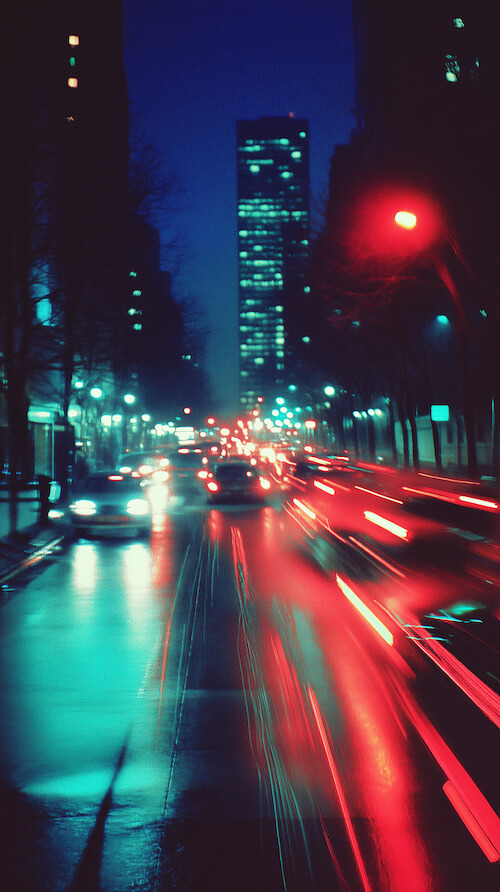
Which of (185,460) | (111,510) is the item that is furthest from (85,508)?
(185,460)

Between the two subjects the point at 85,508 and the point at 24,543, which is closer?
the point at 24,543

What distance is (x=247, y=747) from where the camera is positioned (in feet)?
20.1

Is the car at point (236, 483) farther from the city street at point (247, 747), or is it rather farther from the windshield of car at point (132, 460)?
the city street at point (247, 747)

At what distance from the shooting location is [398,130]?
59094mm

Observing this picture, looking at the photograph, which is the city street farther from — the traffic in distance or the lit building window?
the lit building window

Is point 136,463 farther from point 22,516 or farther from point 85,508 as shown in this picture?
point 85,508

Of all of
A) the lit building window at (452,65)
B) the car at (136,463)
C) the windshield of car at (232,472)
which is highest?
the lit building window at (452,65)

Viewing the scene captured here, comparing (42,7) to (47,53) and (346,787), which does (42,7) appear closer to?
(47,53)

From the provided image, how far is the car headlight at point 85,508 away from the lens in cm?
2198

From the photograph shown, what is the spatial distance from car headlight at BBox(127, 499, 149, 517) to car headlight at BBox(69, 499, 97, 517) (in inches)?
33.7

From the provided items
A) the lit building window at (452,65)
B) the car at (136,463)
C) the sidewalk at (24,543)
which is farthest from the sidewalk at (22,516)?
the lit building window at (452,65)

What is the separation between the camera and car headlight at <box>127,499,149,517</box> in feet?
71.9

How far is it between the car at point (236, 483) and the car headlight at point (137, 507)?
10.7 m

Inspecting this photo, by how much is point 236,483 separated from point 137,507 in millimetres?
10859
